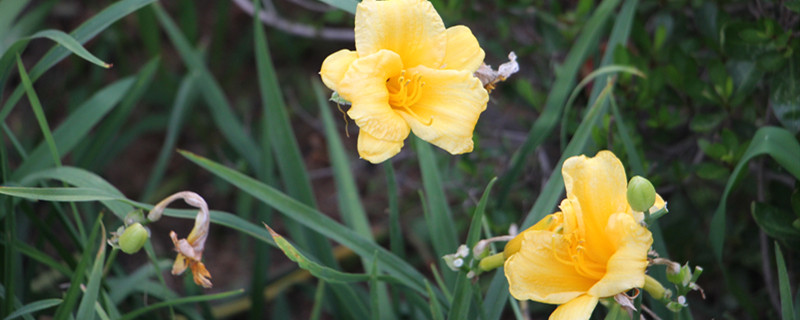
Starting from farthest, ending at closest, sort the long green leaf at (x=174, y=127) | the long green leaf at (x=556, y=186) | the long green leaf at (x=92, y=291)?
the long green leaf at (x=174, y=127) < the long green leaf at (x=556, y=186) < the long green leaf at (x=92, y=291)

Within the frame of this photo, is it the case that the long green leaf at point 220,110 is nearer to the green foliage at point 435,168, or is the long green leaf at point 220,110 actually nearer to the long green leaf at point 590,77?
the green foliage at point 435,168

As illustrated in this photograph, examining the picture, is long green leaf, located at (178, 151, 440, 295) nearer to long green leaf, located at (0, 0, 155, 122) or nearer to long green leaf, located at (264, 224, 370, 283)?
long green leaf, located at (264, 224, 370, 283)

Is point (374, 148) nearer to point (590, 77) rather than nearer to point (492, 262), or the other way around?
point (492, 262)

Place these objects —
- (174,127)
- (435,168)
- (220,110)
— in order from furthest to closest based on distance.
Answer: (220,110) < (174,127) < (435,168)

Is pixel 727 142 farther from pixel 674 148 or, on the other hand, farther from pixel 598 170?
pixel 598 170

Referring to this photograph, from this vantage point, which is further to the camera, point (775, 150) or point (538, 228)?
point (775, 150)

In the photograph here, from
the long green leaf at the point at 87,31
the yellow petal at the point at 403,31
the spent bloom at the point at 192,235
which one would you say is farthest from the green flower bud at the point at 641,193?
the long green leaf at the point at 87,31

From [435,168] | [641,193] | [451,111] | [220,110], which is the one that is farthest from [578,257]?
[220,110]

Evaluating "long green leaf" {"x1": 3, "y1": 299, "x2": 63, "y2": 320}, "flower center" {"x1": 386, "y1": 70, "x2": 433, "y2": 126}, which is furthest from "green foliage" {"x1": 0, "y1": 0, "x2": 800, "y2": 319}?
"flower center" {"x1": 386, "y1": 70, "x2": 433, "y2": 126}
